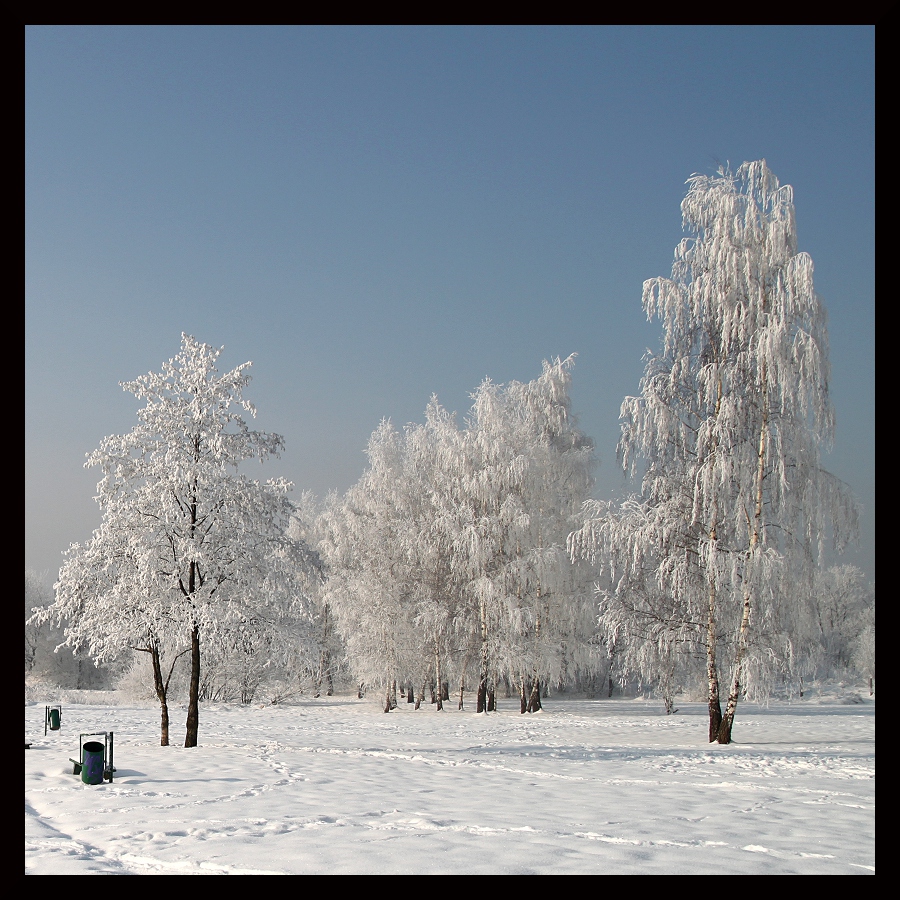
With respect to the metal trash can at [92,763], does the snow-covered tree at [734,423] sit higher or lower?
higher

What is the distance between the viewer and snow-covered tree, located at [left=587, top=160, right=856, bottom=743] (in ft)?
50.2

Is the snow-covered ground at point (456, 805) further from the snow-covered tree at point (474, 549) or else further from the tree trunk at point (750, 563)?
the snow-covered tree at point (474, 549)

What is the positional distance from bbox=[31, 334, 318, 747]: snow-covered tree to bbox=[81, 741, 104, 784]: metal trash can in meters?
3.82

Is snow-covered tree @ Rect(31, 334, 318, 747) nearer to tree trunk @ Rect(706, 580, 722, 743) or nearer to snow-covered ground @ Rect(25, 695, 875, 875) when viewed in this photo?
snow-covered ground @ Rect(25, 695, 875, 875)

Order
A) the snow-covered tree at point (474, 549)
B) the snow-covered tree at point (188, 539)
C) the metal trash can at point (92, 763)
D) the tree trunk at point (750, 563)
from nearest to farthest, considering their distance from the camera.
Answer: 1. the metal trash can at point (92, 763)
2. the snow-covered tree at point (188, 539)
3. the tree trunk at point (750, 563)
4. the snow-covered tree at point (474, 549)

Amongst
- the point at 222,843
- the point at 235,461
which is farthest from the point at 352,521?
the point at 222,843

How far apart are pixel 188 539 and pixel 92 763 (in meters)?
4.68

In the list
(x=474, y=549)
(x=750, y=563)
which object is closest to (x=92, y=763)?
(x=750, y=563)

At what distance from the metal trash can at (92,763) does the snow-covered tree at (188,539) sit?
151 inches

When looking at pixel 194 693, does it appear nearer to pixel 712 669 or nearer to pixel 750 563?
pixel 712 669

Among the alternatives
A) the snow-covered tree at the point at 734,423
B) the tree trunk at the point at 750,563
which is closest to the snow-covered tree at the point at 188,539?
the snow-covered tree at the point at 734,423

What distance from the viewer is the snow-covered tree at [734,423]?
1529cm

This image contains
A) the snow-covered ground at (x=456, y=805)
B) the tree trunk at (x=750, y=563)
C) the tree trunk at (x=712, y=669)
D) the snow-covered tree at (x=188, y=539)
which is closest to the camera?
the snow-covered ground at (x=456, y=805)
